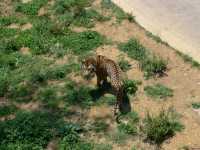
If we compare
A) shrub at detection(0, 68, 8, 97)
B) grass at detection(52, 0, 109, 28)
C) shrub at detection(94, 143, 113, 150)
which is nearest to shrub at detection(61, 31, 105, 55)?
grass at detection(52, 0, 109, 28)

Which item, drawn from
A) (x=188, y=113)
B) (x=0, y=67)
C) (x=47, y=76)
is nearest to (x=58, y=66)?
(x=47, y=76)

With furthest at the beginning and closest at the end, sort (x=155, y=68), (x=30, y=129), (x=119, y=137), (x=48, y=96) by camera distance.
Answer: (x=155, y=68) < (x=48, y=96) < (x=30, y=129) < (x=119, y=137)

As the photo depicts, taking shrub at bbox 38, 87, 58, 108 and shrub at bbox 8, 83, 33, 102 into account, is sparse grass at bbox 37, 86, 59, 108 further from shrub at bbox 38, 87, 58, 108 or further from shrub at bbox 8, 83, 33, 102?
Answer: shrub at bbox 8, 83, 33, 102

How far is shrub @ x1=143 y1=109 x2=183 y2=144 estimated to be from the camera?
878 cm

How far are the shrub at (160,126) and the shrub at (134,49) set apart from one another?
209 centimetres

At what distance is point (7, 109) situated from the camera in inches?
393

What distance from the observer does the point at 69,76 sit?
10789mm

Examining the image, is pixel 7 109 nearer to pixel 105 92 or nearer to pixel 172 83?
pixel 105 92

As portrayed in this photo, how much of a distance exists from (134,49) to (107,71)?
1.68 m

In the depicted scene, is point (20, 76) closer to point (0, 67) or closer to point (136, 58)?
point (0, 67)

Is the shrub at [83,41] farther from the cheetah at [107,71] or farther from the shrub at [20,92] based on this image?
the shrub at [20,92]

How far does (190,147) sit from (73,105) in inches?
95.9

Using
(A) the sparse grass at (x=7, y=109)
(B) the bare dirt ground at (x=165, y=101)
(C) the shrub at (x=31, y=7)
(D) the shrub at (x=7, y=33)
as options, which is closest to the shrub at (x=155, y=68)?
(B) the bare dirt ground at (x=165, y=101)

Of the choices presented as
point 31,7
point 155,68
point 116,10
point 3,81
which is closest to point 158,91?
point 155,68
